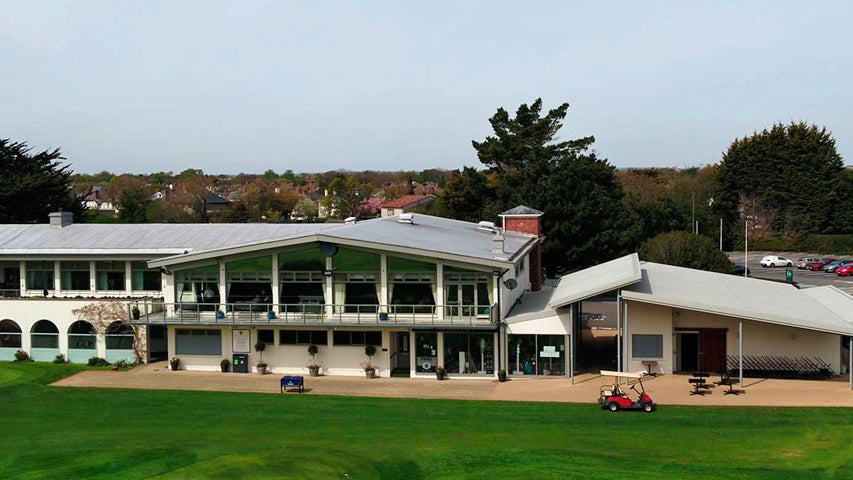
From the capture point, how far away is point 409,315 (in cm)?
3219

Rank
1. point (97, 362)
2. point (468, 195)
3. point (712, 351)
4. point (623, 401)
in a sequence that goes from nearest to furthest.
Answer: point (623, 401) < point (712, 351) < point (97, 362) < point (468, 195)

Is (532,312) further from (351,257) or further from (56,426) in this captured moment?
(56,426)

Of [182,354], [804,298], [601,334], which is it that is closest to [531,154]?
[601,334]

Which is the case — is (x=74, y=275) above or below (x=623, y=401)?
above

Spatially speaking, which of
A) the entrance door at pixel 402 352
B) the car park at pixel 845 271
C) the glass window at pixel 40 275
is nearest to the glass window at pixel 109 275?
the glass window at pixel 40 275

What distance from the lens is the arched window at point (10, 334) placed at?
121ft

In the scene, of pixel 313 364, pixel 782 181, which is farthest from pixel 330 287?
pixel 782 181

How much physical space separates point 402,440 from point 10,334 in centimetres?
2209

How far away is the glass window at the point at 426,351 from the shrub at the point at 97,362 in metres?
13.4

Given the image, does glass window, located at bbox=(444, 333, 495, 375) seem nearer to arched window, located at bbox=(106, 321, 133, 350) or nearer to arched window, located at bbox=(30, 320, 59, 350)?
arched window, located at bbox=(106, 321, 133, 350)

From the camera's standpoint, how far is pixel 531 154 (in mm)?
72375

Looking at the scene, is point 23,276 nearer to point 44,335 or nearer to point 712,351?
point 44,335

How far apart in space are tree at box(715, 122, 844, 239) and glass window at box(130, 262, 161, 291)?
206 ft

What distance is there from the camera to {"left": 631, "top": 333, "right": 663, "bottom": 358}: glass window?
31.2 meters
